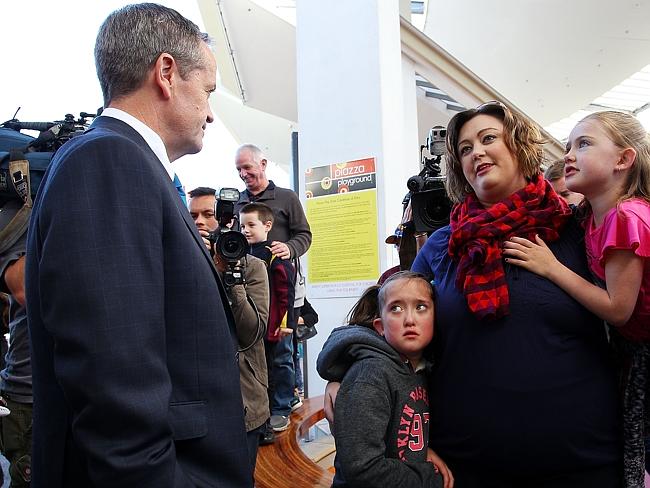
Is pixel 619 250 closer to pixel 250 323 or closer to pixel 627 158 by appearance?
pixel 627 158

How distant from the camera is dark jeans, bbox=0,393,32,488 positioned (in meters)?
1.50

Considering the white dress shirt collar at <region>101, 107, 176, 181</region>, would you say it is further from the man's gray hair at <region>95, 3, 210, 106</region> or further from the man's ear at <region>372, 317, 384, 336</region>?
the man's ear at <region>372, 317, 384, 336</region>

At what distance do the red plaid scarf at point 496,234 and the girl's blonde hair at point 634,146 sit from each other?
143 mm

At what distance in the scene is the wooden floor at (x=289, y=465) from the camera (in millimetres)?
2275

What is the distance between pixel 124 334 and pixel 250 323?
1176 mm

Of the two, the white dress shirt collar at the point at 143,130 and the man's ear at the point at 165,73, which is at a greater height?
the man's ear at the point at 165,73

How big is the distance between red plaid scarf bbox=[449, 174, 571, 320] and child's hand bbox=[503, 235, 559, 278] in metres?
0.02

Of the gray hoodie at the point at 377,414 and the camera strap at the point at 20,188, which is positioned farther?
the camera strap at the point at 20,188

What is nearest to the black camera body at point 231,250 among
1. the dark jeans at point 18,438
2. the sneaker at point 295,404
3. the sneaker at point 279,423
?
the dark jeans at point 18,438

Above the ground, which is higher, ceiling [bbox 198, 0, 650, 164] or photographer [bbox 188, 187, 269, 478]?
ceiling [bbox 198, 0, 650, 164]

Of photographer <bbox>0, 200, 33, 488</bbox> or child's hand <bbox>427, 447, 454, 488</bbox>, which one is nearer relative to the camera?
child's hand <bbox>427, 447, 454, 488</bbox>

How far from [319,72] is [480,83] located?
156cm

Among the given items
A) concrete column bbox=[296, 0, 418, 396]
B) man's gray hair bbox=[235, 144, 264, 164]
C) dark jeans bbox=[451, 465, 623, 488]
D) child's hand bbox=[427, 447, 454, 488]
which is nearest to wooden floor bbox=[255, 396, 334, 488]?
concrete column bbox=[296, 0, 418, 396]

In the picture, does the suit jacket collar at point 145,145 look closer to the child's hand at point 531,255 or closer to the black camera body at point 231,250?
the child's hand at point 531,255
